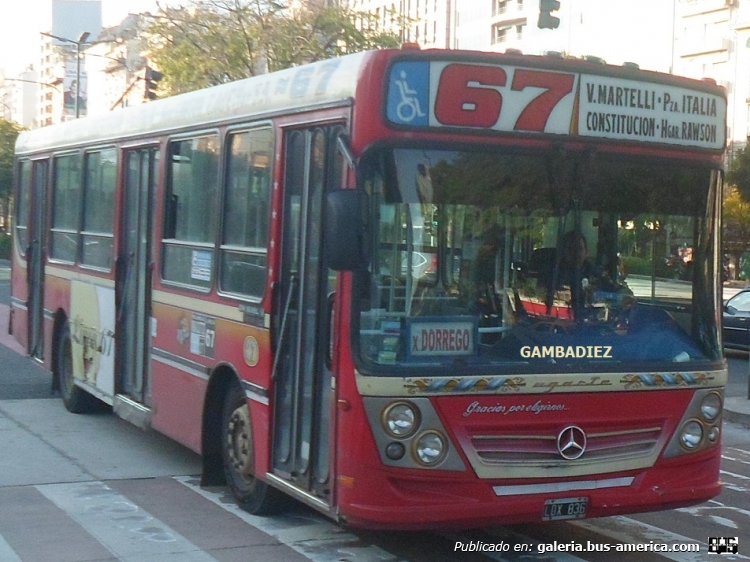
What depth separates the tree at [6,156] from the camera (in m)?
70.8

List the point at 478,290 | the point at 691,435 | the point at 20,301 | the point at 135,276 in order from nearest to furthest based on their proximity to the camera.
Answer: the point at 478,290 < the point at 691,435 < the point at 135,276 < the point at 20,301

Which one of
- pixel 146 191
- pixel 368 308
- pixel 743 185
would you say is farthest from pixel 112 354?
pixel 743 185

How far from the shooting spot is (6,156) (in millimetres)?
72375

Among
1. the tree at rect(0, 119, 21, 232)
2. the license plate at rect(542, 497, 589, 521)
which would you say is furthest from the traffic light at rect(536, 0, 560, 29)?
the tree at rect(0, 119, 21, 232)

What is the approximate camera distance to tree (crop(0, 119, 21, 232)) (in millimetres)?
70812

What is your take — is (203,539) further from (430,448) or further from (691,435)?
(691,435)

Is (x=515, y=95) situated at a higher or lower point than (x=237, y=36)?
lower

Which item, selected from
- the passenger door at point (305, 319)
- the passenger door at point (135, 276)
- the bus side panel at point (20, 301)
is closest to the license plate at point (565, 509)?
the passenger door at point (305, 319)

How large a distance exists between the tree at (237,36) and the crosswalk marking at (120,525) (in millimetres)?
29472

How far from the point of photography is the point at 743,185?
153ft

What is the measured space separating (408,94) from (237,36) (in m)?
32.4

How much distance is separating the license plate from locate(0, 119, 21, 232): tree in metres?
67.2

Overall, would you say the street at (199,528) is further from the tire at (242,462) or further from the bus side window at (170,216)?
the bus side window at (170,216)

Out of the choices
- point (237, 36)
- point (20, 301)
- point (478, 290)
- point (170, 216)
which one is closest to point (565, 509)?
point (478, 290)
